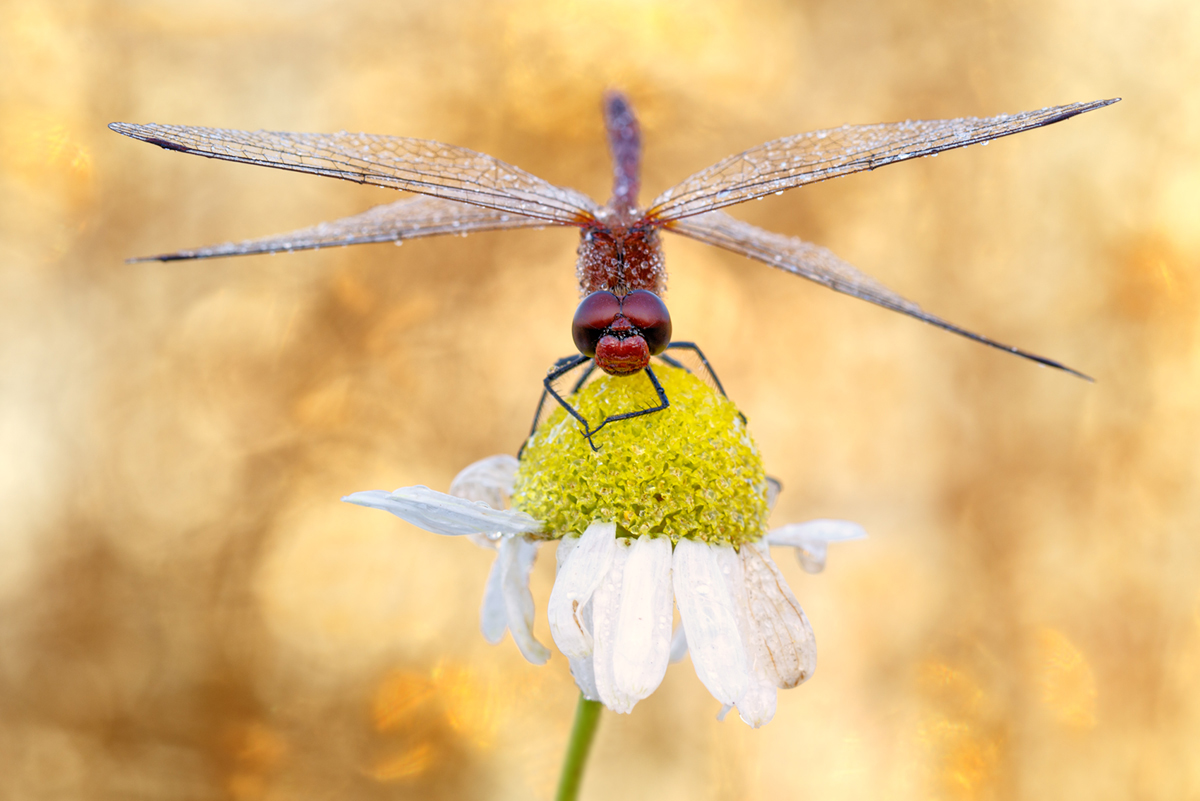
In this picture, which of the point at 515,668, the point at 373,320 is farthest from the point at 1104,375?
the point at 373,320

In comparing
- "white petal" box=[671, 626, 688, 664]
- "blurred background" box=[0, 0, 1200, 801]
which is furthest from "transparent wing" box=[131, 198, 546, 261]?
"blurred background" box=[0, 0, 1200, 801]

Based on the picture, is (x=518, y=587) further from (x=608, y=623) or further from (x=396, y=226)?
(x=396, y=226)

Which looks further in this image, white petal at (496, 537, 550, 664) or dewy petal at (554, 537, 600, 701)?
white petal at (496, 537, 550, 664)

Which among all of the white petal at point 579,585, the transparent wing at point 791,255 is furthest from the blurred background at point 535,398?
the white petal at point 579,585

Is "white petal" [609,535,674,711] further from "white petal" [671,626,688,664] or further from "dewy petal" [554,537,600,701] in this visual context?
"white petal" [671,626,688,664]

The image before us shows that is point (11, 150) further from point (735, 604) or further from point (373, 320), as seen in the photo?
point (735, 604)

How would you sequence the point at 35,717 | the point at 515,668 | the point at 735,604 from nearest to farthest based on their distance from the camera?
the point at 735,604 → the point at 35,717 → the point at 515,668
